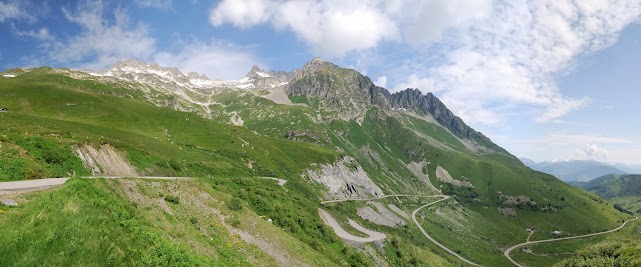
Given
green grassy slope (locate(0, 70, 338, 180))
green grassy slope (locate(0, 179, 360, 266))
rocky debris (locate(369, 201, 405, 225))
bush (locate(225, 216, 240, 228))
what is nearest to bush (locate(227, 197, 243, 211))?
green grassy slope (locate(0, 179, 360, 266))

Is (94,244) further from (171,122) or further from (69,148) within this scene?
(171,122)

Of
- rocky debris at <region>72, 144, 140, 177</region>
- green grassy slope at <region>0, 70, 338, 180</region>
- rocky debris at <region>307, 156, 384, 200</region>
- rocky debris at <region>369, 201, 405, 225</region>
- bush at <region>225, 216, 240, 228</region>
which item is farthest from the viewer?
rocky debris at <region>307, 156, 384, 200</region>


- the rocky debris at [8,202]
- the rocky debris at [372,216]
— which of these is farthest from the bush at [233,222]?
the rocky debris at [372,216]

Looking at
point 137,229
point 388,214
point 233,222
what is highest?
point 137,229

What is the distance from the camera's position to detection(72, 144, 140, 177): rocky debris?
58744 millimetres

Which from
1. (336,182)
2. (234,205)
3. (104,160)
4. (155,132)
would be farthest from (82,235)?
(336,182)

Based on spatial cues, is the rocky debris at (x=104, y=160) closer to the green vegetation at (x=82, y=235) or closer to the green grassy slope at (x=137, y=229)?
the green grassy slope at (x=137, y=229)

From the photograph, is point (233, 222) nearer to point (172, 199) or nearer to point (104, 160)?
point (172, 199)

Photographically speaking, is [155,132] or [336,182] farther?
[336,182]

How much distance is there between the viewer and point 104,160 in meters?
62.8

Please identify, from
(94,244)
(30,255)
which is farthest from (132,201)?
(30,255)

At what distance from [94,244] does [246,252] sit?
63.2 ft

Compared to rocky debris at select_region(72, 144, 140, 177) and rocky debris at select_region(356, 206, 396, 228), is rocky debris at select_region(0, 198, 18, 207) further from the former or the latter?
rocky debris at select_region(356, 206, 396, 228)

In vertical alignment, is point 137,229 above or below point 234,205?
above
